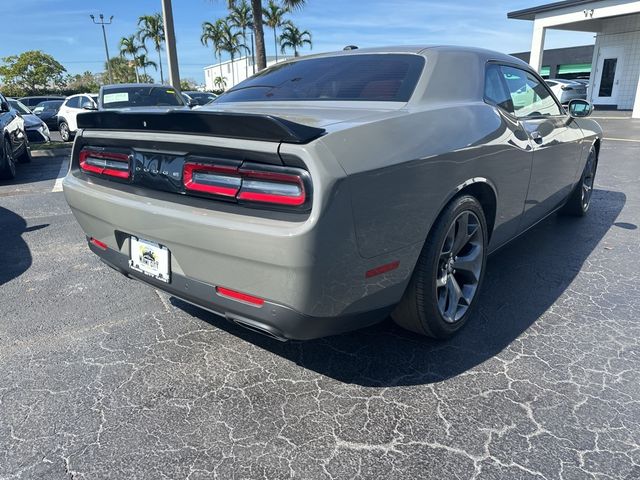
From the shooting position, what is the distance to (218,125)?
73.2 inches

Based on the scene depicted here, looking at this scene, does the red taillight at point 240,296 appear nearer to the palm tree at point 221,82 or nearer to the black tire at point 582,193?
the black tire at point 582,193

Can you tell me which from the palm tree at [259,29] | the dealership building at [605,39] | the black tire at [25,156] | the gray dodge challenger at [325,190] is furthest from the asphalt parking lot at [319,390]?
the dealership building at [605,39]

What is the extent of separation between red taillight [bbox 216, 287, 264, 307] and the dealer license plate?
331mm

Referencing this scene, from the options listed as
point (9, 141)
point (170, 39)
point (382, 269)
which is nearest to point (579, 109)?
point (382, 269)

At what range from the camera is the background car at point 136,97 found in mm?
9891

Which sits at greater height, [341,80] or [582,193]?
[341,80]

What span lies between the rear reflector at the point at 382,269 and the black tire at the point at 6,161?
24.3ft

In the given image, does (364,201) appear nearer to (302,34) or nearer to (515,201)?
(515,201)

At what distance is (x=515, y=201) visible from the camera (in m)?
3.02

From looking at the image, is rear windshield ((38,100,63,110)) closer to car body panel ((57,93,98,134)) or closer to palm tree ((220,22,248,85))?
car body panel ((57,93,98,134))

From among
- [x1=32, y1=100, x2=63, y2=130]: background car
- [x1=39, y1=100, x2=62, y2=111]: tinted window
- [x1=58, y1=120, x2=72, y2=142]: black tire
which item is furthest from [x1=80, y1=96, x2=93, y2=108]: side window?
[x1=39, y1=100, x2=62, y2=111]: tinted window

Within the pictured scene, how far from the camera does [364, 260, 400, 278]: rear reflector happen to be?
1.92 metres

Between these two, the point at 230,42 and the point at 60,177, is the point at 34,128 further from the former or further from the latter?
the point at 230,42

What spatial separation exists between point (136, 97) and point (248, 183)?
930 cm
